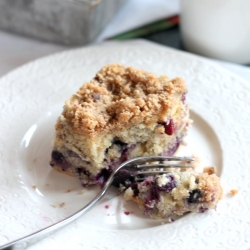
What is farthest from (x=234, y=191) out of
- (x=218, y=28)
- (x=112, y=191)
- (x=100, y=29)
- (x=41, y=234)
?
(x=100, y=29)

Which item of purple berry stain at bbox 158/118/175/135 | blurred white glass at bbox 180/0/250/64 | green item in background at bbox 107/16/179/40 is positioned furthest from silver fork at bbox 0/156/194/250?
green item in background at bbox 107/16/179/40

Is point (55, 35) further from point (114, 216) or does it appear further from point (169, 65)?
point (114, 216)

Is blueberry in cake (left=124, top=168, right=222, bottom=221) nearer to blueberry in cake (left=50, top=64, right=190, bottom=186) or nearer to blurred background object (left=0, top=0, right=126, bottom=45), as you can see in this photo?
blueberry in cake (left=50, top=64, right=190, bottom=186)

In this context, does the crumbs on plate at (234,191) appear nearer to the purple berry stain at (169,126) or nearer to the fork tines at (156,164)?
the fork tines at (156,164)

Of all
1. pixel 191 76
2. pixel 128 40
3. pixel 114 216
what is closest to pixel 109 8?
pixel 128 40

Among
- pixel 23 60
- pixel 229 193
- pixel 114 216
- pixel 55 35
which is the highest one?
pixel 55 35

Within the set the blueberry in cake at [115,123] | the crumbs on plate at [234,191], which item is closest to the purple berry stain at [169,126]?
the blueberry in cake at [115,123]
